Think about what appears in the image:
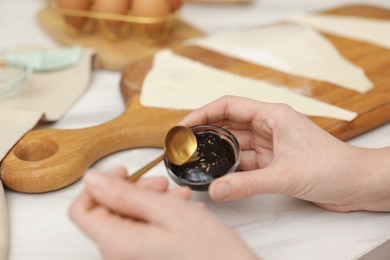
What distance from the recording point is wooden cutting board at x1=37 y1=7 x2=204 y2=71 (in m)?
1.24

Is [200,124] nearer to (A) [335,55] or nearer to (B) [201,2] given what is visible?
(A) [335,55]

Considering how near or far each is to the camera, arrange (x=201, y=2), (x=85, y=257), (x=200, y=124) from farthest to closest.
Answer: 1. (x=201, y=2)
2. (x=200, y=124)
3. (x=85, y=257)

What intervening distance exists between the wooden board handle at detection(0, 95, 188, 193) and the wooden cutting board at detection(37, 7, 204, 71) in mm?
293

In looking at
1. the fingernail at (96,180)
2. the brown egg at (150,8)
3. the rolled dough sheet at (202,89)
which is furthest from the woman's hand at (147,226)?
the brown egg at (150,8)

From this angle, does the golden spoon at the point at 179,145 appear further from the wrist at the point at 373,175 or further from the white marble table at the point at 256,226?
the wrist at the point at 373,175

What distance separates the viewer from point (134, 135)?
915mm

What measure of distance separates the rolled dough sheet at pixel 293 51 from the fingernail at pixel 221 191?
0.56m

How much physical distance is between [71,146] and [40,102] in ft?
0.78

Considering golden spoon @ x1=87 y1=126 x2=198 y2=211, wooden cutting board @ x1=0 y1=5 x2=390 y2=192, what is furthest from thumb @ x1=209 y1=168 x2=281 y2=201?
wooden cutting board @ x1=0 y1=5 x2=390 y2=192

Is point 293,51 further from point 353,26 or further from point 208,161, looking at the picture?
point 208,161

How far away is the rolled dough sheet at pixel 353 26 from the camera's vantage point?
1.30 metres

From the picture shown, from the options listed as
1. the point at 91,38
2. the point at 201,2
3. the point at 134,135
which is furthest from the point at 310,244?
the point at 201,2

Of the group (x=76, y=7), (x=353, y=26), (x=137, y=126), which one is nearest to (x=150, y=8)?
(x=76, y=7)

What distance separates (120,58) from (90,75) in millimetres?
98
